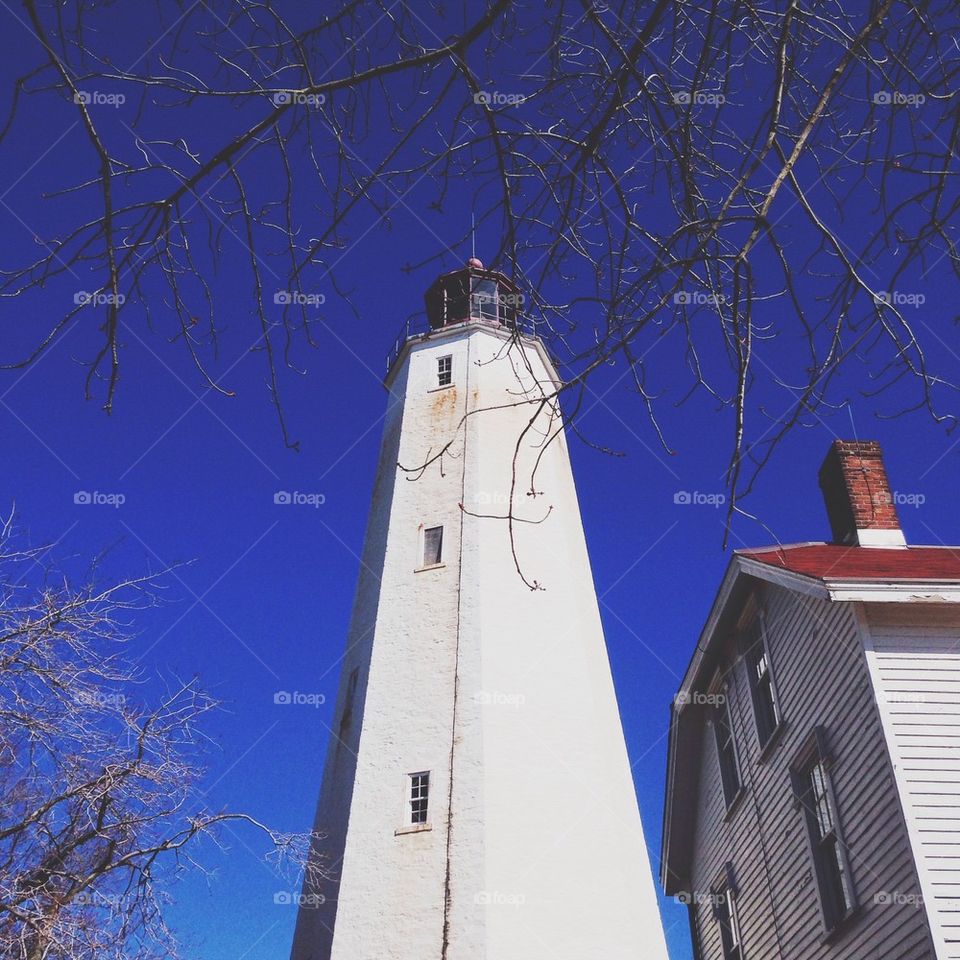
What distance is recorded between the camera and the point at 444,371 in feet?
82.2

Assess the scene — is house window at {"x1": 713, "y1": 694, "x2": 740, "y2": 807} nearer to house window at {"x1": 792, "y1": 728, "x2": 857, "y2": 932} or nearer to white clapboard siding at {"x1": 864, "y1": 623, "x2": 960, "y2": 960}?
house window at {"x1": 792, "y1": 728, "x2": 857, "y2": 932}

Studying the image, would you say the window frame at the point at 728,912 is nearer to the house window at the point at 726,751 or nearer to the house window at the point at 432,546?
the house window at the point at 726,751

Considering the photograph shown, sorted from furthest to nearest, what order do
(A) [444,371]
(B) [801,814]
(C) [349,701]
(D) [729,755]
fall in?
(A) [444,371] → (C) [349,701] → (D) [729,755] → (B) [801,814]

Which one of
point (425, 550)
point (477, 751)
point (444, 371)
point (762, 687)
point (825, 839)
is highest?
point (444, 371)

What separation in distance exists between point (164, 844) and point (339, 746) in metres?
7.89

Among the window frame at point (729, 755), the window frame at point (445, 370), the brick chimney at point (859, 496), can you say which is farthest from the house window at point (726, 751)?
the window frame at point (445, 370)

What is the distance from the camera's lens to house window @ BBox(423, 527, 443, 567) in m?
20.4

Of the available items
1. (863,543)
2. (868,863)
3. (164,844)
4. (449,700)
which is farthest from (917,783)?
(449,700)

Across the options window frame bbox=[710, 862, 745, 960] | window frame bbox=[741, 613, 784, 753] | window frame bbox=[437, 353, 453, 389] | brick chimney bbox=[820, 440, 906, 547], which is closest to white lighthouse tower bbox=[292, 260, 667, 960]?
window frame bbox=[437, 353, 453, 389]

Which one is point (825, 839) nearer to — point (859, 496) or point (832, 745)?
point (832, 745)

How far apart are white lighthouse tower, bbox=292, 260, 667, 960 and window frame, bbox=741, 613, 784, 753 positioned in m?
3.09

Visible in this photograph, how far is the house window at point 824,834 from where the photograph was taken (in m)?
9.73

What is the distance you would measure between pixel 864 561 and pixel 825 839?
121 inches

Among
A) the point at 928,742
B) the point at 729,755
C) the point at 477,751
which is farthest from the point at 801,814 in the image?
the point at 477,751
